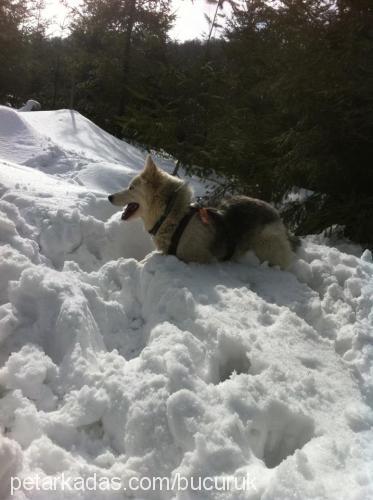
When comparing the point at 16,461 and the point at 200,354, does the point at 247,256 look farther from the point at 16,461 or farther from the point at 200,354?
the point at 16,461

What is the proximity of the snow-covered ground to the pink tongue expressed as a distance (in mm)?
222

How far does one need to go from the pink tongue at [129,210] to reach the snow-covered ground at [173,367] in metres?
0.22

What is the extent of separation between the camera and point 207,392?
2.31m

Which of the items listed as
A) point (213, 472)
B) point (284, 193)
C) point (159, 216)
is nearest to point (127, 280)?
point (159, 216)

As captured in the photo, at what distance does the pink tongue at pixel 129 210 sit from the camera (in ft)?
15.1

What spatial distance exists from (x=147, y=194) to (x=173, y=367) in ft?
8.99

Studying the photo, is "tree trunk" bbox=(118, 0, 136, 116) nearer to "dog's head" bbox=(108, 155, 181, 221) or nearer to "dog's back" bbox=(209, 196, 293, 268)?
"dog's head" bbox=(108, 155, 181, 221)

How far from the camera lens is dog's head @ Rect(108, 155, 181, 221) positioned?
4641 mm

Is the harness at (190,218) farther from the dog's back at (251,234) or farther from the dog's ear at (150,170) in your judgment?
the dog's ear at (150,170)

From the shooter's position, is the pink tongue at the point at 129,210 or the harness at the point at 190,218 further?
the pink tongue at the point at 129,210

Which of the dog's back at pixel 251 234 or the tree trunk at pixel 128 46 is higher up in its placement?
the tree trunk at pixel 128 46

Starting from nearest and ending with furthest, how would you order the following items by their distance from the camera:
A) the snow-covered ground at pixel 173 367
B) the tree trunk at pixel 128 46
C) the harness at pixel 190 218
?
the snow-covered ground at pixel 173 367, the harness at pixel 190 218, the tree trunk at pixel 128 46

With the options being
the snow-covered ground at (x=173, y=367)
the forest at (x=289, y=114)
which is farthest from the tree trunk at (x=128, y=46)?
the snow-covered ground at (x=173, y=367)

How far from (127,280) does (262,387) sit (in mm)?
1804
